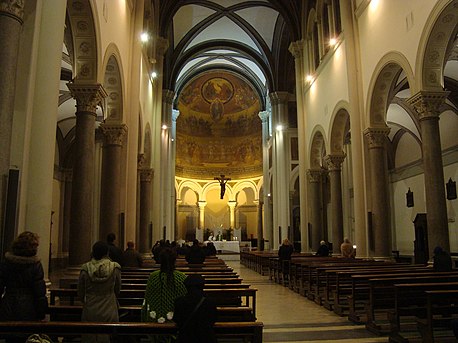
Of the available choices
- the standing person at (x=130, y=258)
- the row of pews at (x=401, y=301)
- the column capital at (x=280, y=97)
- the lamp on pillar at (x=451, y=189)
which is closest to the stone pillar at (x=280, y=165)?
the column capital at (x=280, y=97)

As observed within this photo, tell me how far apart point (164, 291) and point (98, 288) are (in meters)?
0.68

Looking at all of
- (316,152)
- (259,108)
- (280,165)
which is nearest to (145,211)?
(316,152)

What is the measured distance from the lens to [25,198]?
6.45 meters

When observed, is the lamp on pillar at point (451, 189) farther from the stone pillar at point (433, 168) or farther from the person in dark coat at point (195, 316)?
the person in dark coat at point (195, 316)

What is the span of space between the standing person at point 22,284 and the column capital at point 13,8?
10.8 feet

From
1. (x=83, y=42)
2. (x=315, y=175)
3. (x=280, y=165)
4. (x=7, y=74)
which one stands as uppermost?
(x=280, y=165)

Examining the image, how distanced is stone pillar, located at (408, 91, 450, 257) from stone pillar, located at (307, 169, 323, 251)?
998 centimetres

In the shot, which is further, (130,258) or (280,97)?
(280,97)

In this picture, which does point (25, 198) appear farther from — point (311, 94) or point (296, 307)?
point (311, 94)

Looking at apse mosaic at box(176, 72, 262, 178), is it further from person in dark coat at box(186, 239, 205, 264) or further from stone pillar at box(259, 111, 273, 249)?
person in dark coat at box(186, 239, 205, 264)

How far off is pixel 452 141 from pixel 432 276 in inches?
557

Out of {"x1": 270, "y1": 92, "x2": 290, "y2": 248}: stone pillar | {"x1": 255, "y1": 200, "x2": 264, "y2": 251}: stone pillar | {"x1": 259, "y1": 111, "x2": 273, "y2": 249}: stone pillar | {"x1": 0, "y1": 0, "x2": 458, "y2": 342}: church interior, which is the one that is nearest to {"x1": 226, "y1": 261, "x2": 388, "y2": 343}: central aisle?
{"x1": 0, "y1": 0, "x2": 458, "y2": 342}: church interior

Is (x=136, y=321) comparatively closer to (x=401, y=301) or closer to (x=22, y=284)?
(x=22, y=284)

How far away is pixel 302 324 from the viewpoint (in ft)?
25.9
